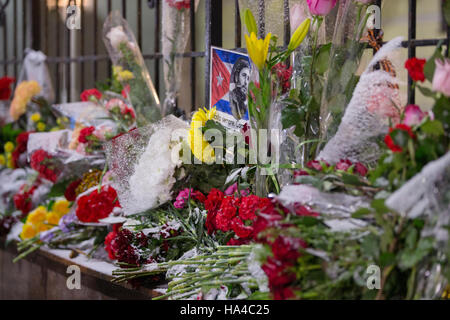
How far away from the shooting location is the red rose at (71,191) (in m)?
1.89

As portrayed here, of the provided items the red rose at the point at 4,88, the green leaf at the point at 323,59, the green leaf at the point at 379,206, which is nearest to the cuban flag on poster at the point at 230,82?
the green leaf at the point at 323,59

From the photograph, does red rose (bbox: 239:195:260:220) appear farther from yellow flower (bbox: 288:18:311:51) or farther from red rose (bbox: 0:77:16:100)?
red rose (bbox: 0:77:16:100)

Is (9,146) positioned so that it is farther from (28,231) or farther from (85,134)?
(85,134)

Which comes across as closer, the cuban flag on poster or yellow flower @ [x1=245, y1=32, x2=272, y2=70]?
yellow flower @ [x1=245, y1=32, x2=272, y2=70]

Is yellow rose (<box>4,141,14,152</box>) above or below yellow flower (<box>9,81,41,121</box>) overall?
below

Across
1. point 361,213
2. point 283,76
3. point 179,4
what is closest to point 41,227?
point 179,4

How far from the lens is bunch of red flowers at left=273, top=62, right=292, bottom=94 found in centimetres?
120

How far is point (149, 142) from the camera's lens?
4.38 feet

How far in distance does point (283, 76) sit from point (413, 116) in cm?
41

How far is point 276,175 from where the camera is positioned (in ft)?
3.95

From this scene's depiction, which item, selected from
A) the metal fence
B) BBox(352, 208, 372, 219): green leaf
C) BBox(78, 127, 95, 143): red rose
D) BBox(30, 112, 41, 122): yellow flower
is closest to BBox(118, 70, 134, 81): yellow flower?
the metal fence

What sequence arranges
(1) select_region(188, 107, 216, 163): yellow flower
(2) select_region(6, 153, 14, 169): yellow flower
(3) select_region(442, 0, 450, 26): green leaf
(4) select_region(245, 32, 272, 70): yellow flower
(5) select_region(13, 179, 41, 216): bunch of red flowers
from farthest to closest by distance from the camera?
(2) select_region(6, 153, 14, 169): yellow flower, (5) select_region(13, 179, 41, 216): bunch of red flowers, (1) select_region(188, 107, 216, 163): yellow flower, (4) select_region(245, 32, 272, 70): yellow flower, (3) select_region(442, 0, 450, 26): green leaf

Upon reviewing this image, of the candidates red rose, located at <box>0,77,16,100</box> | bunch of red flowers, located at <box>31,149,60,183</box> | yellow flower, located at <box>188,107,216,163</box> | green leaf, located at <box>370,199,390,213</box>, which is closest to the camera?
green leaf, located at <box>370,199,390,213</box>
